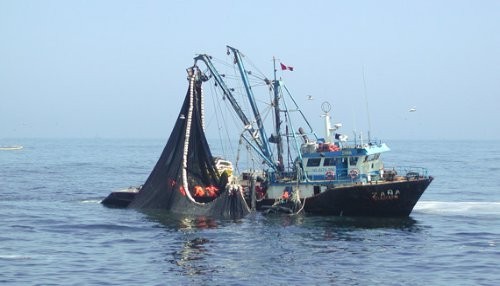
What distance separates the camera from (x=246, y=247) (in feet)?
135

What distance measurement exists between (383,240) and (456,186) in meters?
40.2

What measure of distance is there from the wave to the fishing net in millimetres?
15747

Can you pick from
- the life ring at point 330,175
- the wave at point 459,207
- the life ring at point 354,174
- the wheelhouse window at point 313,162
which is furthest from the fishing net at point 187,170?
the wave at point 459,207

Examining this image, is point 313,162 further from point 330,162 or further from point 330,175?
point 330,175

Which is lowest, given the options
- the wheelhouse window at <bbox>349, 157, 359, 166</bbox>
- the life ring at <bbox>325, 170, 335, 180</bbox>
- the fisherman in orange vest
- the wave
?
the wave

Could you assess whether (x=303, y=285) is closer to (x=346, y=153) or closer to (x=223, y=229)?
(x=223, y=229)

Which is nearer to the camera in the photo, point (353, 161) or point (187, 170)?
point (353, 161)

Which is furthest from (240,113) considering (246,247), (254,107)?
(246,247)

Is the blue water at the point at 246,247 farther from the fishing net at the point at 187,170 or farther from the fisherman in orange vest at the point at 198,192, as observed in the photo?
the fisherman in orange vest at the point at 198,192

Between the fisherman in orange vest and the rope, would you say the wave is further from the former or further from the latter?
the rope

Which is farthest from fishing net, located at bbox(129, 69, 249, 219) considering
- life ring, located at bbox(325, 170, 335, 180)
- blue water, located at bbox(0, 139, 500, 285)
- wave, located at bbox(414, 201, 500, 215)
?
wave, located at bbox(414, 201, 500, 215)

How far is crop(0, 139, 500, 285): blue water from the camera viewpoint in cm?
3397

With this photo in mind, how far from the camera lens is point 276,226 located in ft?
160

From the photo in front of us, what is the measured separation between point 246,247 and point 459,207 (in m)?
25.0
